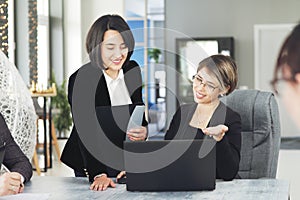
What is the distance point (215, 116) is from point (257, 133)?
61 cm

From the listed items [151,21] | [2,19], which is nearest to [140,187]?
[2,19]

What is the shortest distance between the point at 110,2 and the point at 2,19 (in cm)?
361

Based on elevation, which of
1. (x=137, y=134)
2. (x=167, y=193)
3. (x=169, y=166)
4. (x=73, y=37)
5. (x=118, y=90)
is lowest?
(x=167, y=193)

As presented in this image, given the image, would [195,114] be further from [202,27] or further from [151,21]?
[151,21]

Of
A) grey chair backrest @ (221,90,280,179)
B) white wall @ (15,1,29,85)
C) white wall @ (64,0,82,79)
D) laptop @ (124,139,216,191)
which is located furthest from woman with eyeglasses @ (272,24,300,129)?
white wall @ (64,0,82,79)

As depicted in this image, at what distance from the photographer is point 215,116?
8.18 feet

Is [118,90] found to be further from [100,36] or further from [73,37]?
[73,37]

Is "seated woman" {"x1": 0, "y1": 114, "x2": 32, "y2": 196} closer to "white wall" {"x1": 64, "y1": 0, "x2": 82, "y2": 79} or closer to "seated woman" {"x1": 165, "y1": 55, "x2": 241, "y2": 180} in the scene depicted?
"seated woman" {"x1": 165, "y1": 55, "x2": 241, "y2": 180}

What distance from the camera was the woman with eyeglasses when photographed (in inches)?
30.6

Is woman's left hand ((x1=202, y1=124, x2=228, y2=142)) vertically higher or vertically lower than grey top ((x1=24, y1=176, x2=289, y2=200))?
Answer: higher

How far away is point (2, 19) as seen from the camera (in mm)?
7016

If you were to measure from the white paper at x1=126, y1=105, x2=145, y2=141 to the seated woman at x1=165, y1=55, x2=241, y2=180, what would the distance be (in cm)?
19

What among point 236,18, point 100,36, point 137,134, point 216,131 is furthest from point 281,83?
point 236,18

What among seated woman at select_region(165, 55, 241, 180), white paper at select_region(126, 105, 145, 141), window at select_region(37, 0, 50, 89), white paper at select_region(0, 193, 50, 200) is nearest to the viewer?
white paper at select_region(0, 193, 50, 200)
